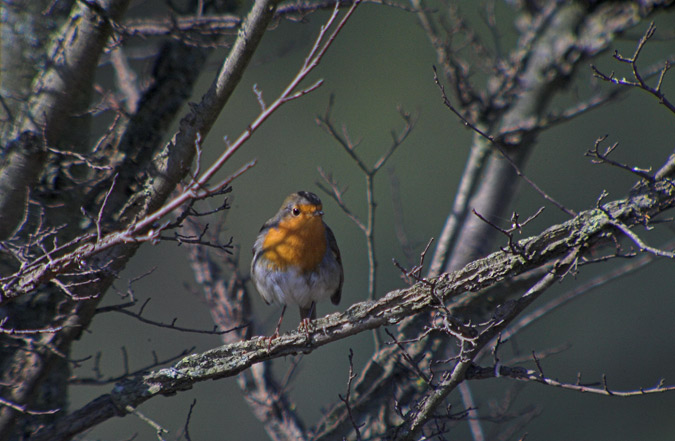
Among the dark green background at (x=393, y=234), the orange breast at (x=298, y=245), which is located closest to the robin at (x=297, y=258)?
the orange breast at (x=298, y=245)

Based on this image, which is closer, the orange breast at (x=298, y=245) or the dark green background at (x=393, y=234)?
the orange breast at (x=298, y=245)

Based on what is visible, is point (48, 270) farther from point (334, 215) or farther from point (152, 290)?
point (334, 215)

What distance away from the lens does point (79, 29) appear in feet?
11.2

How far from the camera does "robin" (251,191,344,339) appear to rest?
4887 millimetres

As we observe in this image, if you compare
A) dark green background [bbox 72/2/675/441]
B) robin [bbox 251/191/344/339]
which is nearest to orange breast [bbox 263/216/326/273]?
robin [bbox 251/191/344/339]

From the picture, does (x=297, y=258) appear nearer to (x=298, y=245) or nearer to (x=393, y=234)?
(x=298, y=245)

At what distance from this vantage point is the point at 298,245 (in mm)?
4883

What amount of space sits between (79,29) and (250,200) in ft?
37.3

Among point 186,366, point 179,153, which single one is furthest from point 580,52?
point 186,366

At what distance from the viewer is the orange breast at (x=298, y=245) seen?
488 centimetres

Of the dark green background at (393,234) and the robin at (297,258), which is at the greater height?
the dark green background at (393,234)

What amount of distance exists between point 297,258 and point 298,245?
10cm

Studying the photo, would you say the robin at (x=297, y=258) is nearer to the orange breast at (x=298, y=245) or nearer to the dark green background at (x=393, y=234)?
the orange breast at (x=298, y=245)

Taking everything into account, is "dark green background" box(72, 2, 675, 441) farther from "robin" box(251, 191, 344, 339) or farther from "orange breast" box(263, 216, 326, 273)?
"orange breast" box(263, 216, 326, 273)
